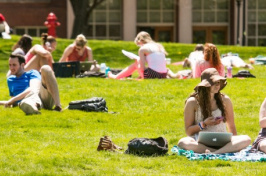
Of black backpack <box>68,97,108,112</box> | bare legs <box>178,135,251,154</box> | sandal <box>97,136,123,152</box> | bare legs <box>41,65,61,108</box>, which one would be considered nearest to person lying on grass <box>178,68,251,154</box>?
bare legs <box>178,135,251,154</box>

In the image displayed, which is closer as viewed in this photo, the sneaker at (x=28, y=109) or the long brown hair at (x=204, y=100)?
the long brown hair at (x=204, y=100)

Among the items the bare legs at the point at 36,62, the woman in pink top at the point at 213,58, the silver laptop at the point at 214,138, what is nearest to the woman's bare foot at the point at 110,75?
the bare legs at the point at 36,62

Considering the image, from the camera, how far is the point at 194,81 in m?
19.5

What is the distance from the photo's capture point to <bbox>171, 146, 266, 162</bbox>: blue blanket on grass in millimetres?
10172

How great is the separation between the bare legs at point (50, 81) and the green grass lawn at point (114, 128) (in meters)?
0.33

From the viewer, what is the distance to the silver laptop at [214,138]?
1025 cm

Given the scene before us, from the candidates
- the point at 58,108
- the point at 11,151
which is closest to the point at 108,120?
the point at 58,108

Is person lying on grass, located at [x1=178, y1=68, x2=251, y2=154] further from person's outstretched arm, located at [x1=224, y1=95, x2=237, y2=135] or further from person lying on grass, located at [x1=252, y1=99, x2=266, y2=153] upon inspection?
person lying on grass, located at [x1=252, y1=99, x2=266, y2=153]

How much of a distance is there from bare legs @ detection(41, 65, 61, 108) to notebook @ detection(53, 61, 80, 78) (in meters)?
6.12

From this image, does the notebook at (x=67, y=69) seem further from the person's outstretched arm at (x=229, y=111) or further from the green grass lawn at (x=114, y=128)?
the person's outstretched arm at (x=229, y=111)

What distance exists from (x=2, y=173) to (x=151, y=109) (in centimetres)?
732

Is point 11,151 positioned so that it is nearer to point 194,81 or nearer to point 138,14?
point 194,81

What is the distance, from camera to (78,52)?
21.7m

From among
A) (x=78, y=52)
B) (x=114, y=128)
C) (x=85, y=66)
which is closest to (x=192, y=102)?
(x=114, y=128)
